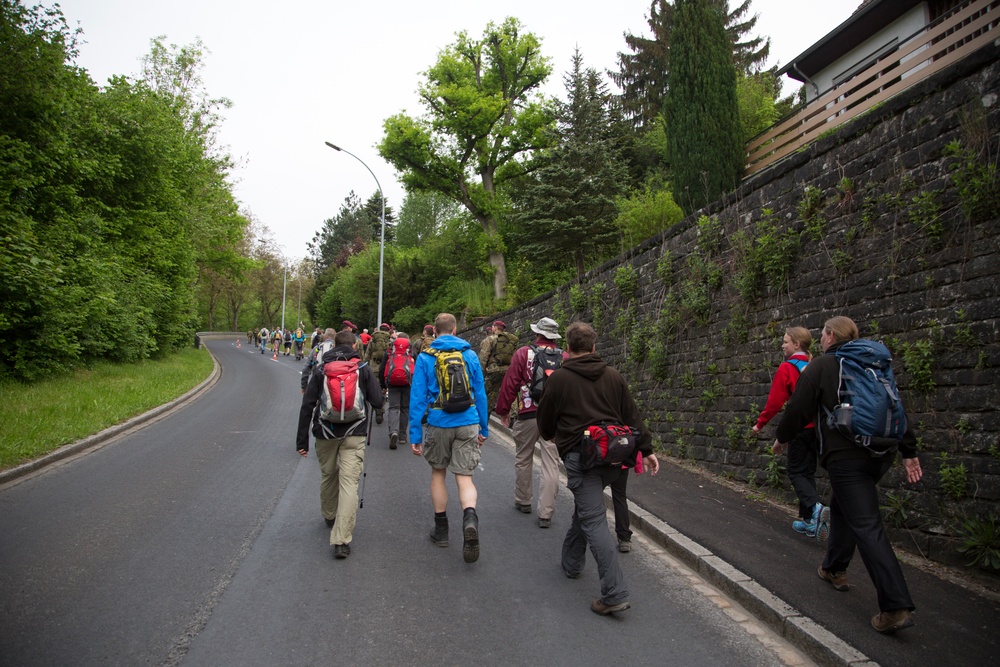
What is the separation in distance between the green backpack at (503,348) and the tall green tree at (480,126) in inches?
854

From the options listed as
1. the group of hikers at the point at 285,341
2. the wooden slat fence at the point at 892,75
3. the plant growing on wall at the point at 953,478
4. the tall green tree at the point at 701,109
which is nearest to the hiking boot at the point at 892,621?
the plant growing on wall at the point at 953,478

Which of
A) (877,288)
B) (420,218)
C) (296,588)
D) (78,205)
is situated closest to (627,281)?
(877,288)

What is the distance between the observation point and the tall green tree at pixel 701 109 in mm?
15117

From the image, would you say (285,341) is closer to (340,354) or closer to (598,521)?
(340,354)

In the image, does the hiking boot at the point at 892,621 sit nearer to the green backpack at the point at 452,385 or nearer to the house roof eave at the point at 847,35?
the green backpack at the point at 452,385

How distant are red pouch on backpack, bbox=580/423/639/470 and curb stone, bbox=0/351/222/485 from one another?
6.77 meters

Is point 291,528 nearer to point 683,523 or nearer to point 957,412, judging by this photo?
point 683,523

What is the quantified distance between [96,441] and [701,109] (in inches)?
571

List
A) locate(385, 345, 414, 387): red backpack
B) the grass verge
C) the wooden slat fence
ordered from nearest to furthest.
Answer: the grass verge → the wooden slat fence → locate(385, 345, 414, 387): red backpack

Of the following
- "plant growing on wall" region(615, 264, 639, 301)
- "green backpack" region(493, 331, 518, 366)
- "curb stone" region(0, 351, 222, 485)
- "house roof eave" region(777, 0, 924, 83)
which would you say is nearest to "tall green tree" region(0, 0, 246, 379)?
"curb stone" region(0, 351, 222, 485)

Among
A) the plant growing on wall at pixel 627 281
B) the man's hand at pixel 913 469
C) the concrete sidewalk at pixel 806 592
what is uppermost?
the plant growing on wall at pixel 627 281

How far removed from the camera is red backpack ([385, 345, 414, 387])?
9.90 metres

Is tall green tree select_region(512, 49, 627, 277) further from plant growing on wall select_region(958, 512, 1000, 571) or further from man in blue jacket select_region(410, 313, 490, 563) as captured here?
plant growing on wall select_region(958, 512, 1000, 571)

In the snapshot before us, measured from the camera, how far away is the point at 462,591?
4180mm
